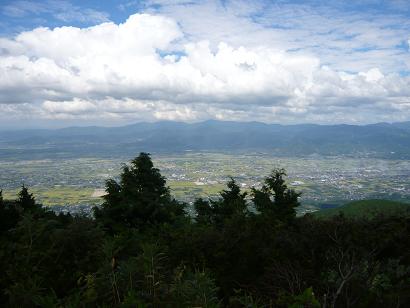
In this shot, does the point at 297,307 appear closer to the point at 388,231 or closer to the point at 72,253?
the point at 72,253

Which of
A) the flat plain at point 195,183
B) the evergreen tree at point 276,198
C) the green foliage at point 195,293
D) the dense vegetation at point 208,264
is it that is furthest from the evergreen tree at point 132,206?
the flat plain at point 195,183

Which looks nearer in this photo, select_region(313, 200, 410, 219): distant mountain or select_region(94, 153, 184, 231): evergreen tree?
select_region(313, 200, 410, 219): distant mountain

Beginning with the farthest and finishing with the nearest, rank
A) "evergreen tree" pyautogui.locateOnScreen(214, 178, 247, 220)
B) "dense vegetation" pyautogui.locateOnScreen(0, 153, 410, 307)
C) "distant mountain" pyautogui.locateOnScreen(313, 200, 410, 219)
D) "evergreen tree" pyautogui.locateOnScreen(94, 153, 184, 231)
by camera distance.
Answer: "evergreen tree" pyautogui.locateOnScreen(214, 178, 247, 220), "evergreen tree" pyautogui.locateOnScreen(94, 153, 184, 231), "distant mountain" pyautogui.locateOnScreen(313, 200, 410, 219), "dense vegetation" pyautogui.locateOnScreen(0, 153, 410, 307)

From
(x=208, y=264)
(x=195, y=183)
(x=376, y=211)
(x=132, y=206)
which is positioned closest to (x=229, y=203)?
(x=132, y=206)

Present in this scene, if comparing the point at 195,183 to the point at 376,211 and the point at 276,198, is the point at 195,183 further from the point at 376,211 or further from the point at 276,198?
the point at 376,211

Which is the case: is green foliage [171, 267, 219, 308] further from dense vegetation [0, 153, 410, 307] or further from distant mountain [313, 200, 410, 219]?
distant mountain [313, 200, 410, 219]

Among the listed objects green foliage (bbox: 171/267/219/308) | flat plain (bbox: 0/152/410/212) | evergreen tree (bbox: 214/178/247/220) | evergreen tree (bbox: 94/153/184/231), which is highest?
green foliage (bbox: 171/267/219/308)

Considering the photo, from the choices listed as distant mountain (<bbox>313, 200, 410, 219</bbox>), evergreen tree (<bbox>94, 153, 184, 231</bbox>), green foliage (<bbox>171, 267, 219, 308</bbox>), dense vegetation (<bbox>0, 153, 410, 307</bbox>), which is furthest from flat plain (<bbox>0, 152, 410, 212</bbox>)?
green foliage (<bbox>171, 267, 219, 308</bbox>)

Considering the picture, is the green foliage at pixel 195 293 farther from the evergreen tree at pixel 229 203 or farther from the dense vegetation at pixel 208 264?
the evergreen tree at pixel 229 203

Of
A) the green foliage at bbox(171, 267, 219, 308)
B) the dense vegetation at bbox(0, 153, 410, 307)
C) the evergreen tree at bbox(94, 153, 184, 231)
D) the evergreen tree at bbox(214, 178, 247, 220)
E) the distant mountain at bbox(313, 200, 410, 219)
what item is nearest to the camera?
the green foliage at bbox(171, 267, 219, 308)
